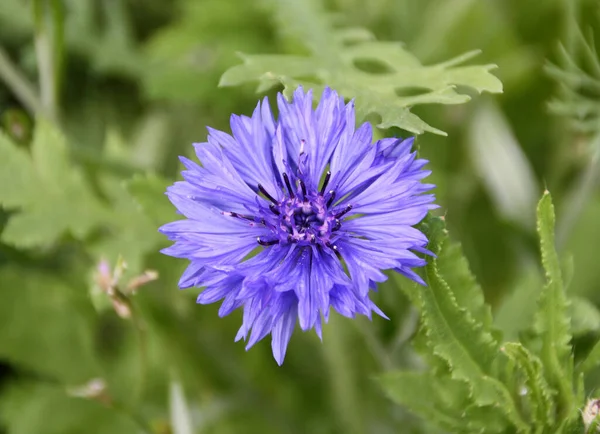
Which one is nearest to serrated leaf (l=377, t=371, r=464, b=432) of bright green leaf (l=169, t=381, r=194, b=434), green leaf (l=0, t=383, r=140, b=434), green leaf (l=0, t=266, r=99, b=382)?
bright green leaf (l=169, t=381, r=194, b=434)

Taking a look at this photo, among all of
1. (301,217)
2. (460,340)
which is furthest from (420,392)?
(301,217)

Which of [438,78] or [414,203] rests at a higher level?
[438,78]

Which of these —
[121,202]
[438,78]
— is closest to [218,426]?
[121,202]

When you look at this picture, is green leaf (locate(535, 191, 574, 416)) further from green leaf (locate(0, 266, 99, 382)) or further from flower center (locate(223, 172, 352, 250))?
green leaf (locate(0, 266, 99, 382))

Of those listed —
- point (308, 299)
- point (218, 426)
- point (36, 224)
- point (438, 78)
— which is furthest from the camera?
point (218, 426)

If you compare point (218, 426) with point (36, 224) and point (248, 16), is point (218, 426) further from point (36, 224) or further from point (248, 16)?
point (248, 16)

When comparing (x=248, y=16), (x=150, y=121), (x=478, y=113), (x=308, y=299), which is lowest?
(x=308, y=299)

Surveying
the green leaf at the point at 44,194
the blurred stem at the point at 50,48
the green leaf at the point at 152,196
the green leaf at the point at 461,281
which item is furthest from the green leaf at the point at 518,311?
the blurred stem at the point at 50,48
